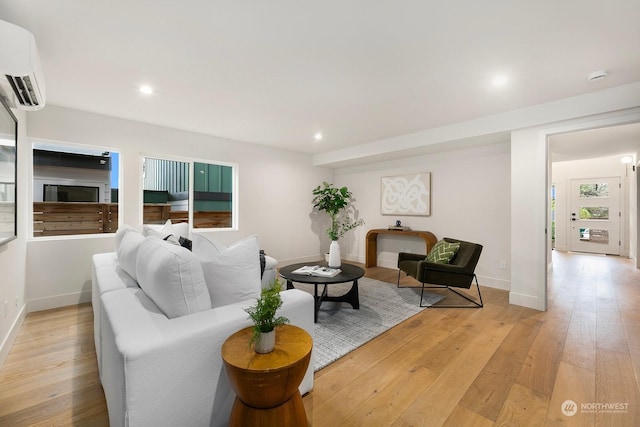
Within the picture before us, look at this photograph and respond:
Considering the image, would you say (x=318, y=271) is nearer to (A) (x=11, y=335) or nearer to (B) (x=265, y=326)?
(B) (x=265, y=326)

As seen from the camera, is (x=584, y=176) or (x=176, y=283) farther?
(x=584, y=176)

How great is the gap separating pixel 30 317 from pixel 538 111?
5.94 meters

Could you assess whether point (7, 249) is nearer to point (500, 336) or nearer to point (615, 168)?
point (500, 336)

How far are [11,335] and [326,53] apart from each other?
347 centimetres

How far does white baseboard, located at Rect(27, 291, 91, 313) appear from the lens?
3123mm

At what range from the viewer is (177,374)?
117cm

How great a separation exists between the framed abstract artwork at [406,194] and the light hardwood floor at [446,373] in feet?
7.24

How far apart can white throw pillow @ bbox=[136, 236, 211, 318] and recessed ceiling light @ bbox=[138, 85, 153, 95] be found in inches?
82.3

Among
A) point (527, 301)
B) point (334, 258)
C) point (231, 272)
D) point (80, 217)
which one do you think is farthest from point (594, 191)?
point (80, 217)

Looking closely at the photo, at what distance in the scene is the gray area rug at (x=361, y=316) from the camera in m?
2.31

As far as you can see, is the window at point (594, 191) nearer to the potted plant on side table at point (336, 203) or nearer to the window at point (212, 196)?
the potted plant on side table at point (336, 203)

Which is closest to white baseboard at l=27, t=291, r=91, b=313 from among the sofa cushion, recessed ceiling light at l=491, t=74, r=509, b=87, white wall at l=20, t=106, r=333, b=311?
white wall at l=20, t=106, r=333, b=311

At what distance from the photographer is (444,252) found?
3.65m

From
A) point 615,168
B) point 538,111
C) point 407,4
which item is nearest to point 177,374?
point 407,4
